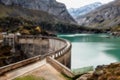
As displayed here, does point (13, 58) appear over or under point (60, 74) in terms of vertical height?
under

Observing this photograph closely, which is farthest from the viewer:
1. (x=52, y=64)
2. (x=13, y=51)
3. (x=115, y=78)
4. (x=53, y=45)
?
(x=13, y=51)

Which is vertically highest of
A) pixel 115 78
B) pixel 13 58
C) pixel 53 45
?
pixel 115 78

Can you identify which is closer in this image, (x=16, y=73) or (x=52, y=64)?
(x=16, y=73)

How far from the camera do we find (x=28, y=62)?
28.9 m

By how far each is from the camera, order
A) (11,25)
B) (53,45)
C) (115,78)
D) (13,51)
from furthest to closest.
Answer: (11,25) < (13,51) < (53,45) < (115,78)

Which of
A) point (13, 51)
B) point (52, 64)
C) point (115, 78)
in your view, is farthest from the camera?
point (13, 51)

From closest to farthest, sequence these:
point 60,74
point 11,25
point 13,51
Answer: point 60,74 → point 13,51 → point 11,25

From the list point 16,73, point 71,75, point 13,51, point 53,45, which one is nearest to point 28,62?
point 16,73

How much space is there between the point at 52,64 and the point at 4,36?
6486cm

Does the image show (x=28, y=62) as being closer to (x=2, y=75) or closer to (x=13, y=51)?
(x=2, y=75)

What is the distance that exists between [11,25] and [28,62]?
156610 mm

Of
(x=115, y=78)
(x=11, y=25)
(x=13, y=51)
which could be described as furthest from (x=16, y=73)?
(x=11, y=25)

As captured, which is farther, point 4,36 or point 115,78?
point 4,36

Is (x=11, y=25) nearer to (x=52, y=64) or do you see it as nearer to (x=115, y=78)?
(x=52, y=64)
